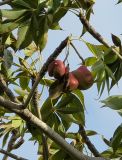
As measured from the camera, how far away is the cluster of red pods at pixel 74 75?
2316 mm

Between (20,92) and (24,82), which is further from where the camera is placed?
(24,82)

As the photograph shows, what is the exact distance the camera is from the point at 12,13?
2664 millimetres

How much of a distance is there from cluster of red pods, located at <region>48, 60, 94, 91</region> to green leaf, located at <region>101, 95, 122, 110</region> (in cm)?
19

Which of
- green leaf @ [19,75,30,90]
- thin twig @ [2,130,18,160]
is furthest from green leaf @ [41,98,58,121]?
thin twig @ [2,130,18,160]

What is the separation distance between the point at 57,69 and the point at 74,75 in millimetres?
161

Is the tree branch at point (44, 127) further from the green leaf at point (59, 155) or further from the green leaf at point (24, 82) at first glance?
the green leaf at point (24, 82)

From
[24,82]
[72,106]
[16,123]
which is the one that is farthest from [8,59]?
[24,82]

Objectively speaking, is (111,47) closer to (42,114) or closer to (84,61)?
(84,61)

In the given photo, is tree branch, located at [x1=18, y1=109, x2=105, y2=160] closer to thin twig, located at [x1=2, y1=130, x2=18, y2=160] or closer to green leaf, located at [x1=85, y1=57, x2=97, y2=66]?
green leaf, located at [x1=85, y1=57, x2=97, y2=66]

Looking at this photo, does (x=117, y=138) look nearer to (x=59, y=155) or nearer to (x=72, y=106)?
(x=72, y=106)

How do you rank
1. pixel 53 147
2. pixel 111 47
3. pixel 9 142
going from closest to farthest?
pixel 111 47, pixel 53 147, pixel 9 142

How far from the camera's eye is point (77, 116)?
279 centimetres

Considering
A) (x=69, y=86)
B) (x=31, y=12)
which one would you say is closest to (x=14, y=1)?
(x=31, y=12)

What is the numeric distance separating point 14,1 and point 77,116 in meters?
0.66
